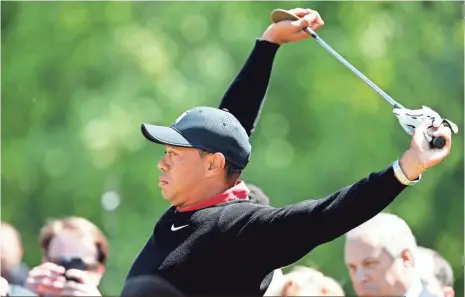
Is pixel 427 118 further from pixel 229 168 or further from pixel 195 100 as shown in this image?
pixel 195 100

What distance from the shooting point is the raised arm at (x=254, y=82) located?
4840mm

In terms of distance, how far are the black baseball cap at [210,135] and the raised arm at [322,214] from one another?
0.23 metres

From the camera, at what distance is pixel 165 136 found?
427 cm

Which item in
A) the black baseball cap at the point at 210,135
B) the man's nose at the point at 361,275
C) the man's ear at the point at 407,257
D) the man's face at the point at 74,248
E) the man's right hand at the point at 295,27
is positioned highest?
the man's right hand at the point at 295,27

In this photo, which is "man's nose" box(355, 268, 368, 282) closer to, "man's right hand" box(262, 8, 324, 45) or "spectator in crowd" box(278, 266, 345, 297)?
"spectator in crowd" box(278, 266, 345, 297)

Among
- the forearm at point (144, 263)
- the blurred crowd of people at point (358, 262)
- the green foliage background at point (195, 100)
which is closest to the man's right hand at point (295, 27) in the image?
the forearm at point (144, 263)

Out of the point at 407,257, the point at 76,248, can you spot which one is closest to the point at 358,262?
the point at 407,257

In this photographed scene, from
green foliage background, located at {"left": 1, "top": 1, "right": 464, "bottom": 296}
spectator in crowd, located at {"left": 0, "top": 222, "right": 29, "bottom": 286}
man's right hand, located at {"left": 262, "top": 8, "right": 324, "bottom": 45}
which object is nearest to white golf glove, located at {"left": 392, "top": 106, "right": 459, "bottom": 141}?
man's right hand, located at {"left": 262, "top": 8, "right": 324, "bottom": 45}

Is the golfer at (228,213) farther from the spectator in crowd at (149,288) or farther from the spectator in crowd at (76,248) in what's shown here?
the spectator in crowd at (76,248)

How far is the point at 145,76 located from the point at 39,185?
68.0 inches

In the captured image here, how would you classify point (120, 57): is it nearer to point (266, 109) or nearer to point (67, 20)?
point (67, 20)

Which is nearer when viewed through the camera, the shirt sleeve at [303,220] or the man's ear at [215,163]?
the shirt sleeve at [303,220]

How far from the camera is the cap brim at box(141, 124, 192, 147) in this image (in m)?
4.25

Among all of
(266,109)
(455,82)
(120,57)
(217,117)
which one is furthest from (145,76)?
(217,117)
